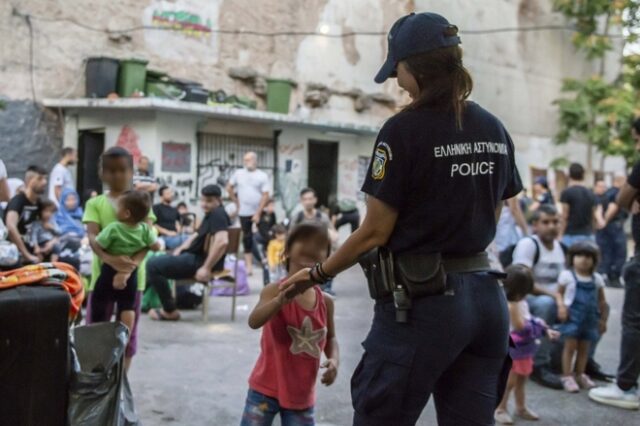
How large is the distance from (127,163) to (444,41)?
3.04 meters

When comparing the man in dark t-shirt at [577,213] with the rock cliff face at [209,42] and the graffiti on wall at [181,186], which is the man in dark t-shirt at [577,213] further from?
the rock cliff face at [209,42]

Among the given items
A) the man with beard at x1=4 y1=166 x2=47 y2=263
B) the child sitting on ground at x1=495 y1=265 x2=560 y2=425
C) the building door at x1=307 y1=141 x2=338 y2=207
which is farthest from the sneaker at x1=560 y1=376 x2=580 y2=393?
the building door at x1=307 y1=141 x2=338 y2=207

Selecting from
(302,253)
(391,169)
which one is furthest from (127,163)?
(391,169)

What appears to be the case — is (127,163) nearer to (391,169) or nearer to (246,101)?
(391,169)

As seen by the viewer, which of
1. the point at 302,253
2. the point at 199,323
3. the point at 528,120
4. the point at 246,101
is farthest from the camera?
the point at 528,120

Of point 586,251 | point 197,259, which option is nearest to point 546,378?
point 586,251

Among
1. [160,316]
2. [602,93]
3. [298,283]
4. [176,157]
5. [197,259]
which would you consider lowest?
[160,316]

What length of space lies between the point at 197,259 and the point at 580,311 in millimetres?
4107

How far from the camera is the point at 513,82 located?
23969 millimetres

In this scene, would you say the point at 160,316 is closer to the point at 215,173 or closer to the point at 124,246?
the point at 124,246

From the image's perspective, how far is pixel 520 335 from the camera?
5.73 m

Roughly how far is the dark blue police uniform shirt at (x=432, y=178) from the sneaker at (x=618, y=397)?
3.59 meters

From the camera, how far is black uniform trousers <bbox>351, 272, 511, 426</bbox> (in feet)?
9.04

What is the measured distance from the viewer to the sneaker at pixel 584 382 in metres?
6.40
